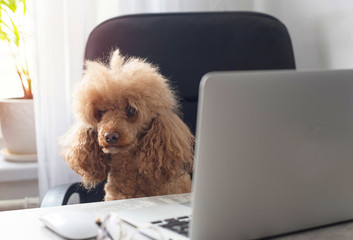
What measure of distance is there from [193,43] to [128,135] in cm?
47

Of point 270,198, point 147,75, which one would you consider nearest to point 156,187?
point 147,75

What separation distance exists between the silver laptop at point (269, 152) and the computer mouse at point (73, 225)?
5.7 inches

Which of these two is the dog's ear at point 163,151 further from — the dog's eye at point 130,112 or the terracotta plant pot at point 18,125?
the terracotta plant pot at point 18,125

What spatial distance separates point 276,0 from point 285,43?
45 centimetres

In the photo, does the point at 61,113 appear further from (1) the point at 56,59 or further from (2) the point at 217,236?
(2) the point at 217,236

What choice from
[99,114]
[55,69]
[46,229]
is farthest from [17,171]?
[46,229]

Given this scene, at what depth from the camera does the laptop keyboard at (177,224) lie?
2.58 ft

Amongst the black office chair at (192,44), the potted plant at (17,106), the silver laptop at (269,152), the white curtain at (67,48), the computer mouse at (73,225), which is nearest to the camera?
the silver laptop at (269,152)

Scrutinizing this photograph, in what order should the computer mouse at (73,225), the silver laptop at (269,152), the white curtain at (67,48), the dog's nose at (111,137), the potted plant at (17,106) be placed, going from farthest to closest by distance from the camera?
the potted plant at (17,106), the white curtain at (67,48), the dog's nose at (111,137), the computer mouse at (73,225), the silver laptop at (269,152)

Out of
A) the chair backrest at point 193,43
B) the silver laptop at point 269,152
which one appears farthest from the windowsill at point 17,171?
the silver laptop at point 269,152

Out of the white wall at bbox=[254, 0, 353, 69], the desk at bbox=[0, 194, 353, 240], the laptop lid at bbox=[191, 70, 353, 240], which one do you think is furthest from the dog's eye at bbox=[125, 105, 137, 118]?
the white wall at bbox=[254, 0, 353, 69]

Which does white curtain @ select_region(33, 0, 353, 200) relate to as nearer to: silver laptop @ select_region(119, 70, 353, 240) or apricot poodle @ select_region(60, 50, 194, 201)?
apricot poodle @ select_region(60, 50, 194, 201)

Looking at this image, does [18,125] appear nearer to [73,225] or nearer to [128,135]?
[128,135]

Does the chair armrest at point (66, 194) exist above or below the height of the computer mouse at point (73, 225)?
below
